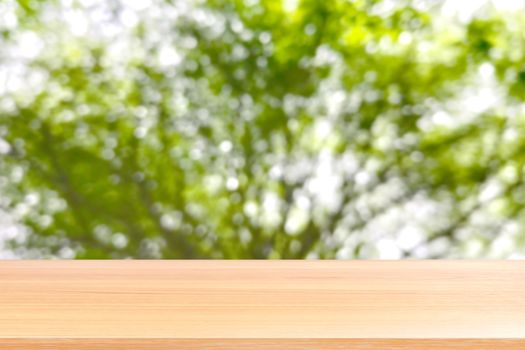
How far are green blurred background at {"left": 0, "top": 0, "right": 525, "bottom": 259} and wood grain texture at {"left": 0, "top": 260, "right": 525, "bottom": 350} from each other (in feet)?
6.88

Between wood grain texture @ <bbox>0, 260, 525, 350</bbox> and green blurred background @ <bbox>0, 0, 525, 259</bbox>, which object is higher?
green blurred background @ <bbox>0, 0, 525, 259</bbox>

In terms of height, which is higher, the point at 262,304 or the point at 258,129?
the point at 258,129

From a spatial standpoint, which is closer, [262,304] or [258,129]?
[262,304]

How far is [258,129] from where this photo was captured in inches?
115

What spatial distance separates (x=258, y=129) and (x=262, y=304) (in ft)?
7.73

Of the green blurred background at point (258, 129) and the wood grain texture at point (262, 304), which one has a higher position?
the green blurred background at point (258, 129)

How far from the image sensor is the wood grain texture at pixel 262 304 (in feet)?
1.58

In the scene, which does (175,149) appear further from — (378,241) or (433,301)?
(433,301)

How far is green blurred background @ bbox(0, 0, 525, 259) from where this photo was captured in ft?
9.43

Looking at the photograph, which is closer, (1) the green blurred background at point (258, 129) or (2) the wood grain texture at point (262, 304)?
(2) the wood grain texture at point (262, 304)

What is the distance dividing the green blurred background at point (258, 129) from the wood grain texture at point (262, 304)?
2.10 meters

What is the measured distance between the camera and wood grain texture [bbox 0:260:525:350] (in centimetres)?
48

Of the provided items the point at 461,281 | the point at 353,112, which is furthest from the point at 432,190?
the point at 461,281

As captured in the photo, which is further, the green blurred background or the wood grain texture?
the green blurred background
